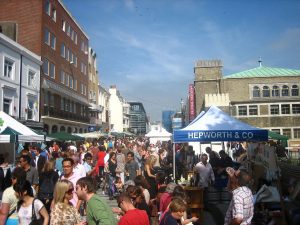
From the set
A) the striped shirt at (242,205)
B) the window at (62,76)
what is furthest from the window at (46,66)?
the striped shirt at (242,205)

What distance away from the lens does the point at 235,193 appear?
527 centimetres

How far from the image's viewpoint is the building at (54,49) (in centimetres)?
3291

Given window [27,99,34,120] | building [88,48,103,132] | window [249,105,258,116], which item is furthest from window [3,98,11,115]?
window [249,105,258,116]

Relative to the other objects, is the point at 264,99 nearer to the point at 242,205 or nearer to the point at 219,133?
the point at 219,133

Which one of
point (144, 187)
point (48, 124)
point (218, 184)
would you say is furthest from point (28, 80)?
point (144, 187)

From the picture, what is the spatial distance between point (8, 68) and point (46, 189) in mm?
22387

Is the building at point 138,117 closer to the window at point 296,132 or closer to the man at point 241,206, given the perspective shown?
the window at point 296,132

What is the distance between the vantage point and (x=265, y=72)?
43.8 metres

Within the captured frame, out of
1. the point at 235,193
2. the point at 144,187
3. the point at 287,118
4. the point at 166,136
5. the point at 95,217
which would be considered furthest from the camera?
the point at 287,118

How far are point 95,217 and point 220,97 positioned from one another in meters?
36.3

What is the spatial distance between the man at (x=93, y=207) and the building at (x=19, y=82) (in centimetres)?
2321

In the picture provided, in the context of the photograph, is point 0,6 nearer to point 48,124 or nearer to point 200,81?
point 48,124

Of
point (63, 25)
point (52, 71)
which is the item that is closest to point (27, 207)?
point (52, 71)

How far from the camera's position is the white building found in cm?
2593
